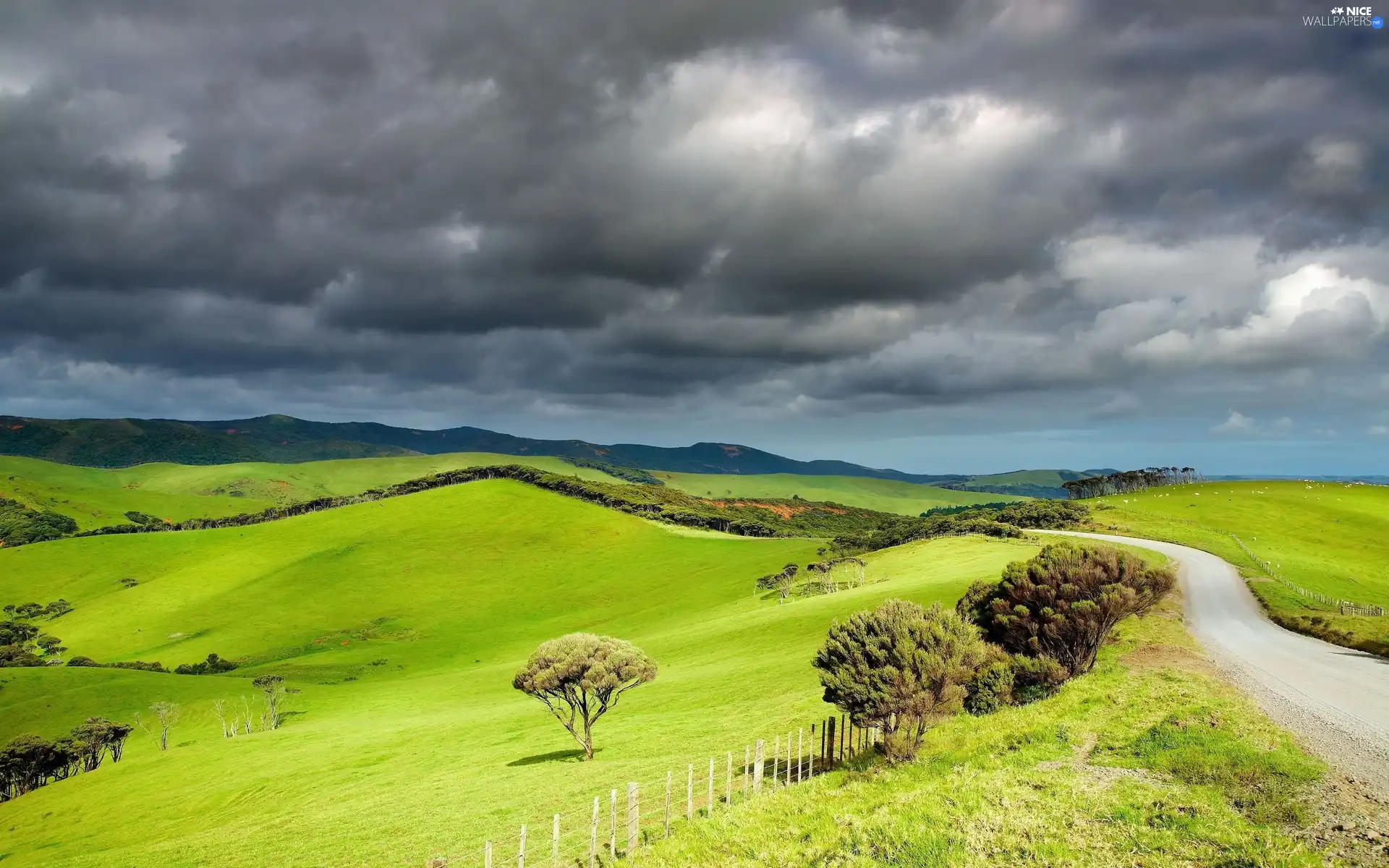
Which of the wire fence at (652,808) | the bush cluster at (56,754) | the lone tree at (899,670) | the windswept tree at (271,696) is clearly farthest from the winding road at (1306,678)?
the bush cluster at (56,754)

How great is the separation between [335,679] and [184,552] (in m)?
117

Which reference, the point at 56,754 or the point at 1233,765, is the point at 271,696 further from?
the point at 1233,765

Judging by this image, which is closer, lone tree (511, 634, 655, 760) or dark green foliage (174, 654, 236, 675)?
lone tree (511, 634, 655, 760)

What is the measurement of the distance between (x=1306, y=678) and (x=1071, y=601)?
11.2 meters

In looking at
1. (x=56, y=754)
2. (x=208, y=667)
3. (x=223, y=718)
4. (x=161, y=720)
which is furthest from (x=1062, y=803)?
(x=208, y=667)

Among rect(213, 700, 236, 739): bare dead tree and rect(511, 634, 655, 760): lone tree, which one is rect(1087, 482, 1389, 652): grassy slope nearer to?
rect(511, 634, 655, 760): lone tree

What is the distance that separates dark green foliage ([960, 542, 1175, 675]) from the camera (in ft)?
130

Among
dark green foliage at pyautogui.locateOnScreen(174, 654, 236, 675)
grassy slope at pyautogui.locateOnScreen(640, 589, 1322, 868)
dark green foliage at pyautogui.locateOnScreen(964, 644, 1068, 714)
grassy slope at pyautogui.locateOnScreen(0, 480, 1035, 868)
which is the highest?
grassy slope at pyautogui.locateOnScreen(640, 589, 1322, 868)

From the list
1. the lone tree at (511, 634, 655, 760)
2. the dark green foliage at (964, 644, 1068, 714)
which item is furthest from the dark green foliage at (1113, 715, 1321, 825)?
the lone tree at (511, 634, 655, 760)

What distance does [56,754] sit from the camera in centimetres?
8425

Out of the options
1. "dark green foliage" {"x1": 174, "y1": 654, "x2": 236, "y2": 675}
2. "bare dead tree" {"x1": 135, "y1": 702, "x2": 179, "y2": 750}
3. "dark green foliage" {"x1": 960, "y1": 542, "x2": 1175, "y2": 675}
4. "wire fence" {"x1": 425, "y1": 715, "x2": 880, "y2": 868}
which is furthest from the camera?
"dark green foliage" {"x1": 174, "y1": 654, "x2": 236, "y2": 675}

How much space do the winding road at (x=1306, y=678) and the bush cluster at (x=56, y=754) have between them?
115749mm

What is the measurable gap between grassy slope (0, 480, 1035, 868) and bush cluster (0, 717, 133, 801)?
334 cm

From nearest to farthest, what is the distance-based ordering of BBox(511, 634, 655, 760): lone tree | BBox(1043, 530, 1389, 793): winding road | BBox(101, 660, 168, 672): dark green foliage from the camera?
BBox(1043, 530, 1389, 793): winding road, BBox(511, 634, 655, 760): lone tree, BBox(101, 660, 168, 672): dark green foliage
